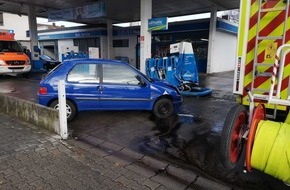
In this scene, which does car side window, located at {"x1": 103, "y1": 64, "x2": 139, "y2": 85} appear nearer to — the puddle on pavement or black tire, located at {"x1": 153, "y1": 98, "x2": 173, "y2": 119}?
black tire, located at {"x1": 153, "y1": 98, "x2": 173, "y2": 119}

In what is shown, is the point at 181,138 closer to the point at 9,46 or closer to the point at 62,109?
the point at 62,109

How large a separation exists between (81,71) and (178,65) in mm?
5049

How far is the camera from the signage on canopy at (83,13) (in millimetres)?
12352

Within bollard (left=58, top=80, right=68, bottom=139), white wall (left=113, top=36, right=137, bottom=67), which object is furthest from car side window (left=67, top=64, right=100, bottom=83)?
white wall (left=113, top=36, right=137, bottom=67)

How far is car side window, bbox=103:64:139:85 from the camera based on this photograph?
19.8 feet

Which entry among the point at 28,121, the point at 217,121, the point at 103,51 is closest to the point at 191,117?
the point at 217,121

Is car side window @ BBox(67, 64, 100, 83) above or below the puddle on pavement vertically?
above

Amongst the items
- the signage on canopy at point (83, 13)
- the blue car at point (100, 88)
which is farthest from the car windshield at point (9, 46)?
the blue car at point (100, 88)

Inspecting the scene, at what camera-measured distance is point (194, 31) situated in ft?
65.0

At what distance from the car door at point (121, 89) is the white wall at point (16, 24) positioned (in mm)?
32887

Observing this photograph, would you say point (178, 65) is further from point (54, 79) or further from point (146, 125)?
point (54, 79)

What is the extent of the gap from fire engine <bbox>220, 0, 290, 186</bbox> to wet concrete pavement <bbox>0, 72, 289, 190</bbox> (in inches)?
22.3

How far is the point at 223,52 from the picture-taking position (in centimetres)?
2091

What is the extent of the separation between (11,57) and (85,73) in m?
10.0
